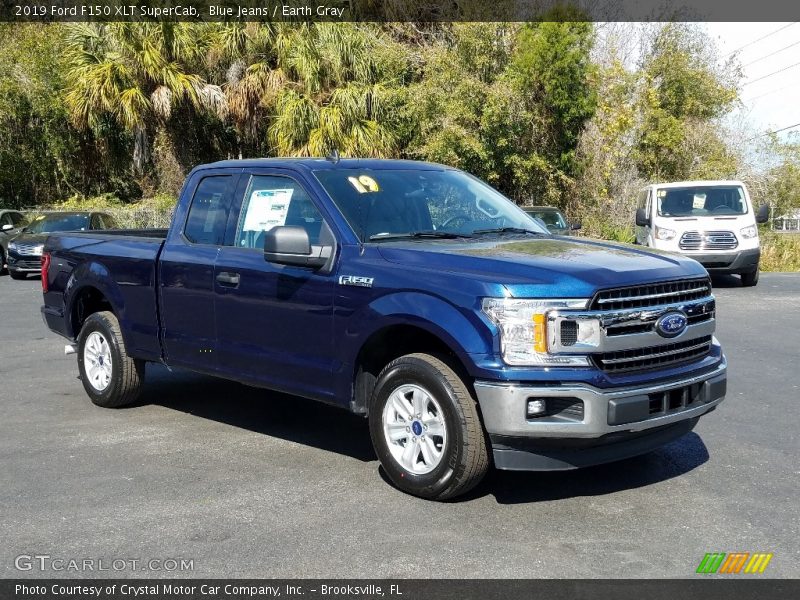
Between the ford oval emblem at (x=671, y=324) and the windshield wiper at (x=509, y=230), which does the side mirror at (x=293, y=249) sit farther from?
the ford oval emblem at (x=671, y=324)

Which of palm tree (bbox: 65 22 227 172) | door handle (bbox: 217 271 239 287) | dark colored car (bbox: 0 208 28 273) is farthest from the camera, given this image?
palm tree (bbox: 65 22 227 172)

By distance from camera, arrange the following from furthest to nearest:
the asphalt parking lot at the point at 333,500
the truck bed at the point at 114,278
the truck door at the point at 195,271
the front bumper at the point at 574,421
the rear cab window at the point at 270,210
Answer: the truck bed at the point at 114,278 < the truck door at the point at 195,271 < the rear cab window at the point at 270,210 < the front bumper at the point at 574,421 < the asphalt parking lot at the point at 333,500

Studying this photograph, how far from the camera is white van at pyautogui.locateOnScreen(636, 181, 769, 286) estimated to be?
17.8 meters

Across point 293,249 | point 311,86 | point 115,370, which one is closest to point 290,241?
point 293,249

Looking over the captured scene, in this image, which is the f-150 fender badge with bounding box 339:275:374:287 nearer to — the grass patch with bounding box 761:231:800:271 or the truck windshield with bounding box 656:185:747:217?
the truck windshield with bounding box 656:185:747:217

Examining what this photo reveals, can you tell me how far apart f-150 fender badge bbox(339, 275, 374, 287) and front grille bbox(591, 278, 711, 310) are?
54.2 inches

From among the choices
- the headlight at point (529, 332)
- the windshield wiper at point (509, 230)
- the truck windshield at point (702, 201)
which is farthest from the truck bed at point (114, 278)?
the truck windshield at point (702, 201)

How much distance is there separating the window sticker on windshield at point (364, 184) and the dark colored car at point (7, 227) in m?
18.9

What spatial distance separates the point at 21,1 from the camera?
116ft

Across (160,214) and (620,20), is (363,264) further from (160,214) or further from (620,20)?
(620,20)

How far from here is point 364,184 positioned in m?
6.41

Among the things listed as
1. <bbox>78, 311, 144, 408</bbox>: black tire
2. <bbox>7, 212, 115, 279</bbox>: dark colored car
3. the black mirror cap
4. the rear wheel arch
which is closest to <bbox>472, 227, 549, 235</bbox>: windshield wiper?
the black mirror cap

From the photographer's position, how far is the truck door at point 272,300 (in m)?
6.02

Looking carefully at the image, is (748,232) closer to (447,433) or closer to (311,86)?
(311,86)
